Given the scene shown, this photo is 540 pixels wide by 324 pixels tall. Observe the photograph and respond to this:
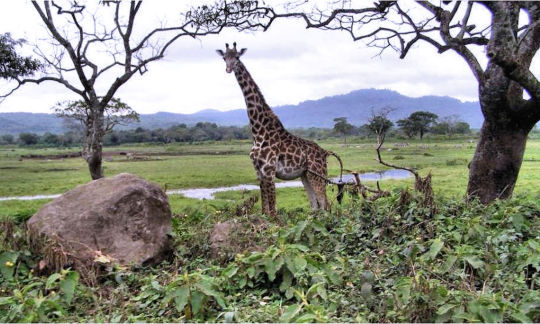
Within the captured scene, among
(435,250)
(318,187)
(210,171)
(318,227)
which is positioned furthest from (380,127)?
(210,171)

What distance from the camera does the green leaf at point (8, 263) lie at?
4285 mm

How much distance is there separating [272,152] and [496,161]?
3446 millimetres

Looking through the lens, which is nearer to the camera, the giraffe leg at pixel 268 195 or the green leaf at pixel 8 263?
the green leaf at pixel 8 263

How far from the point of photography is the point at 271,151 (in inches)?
292

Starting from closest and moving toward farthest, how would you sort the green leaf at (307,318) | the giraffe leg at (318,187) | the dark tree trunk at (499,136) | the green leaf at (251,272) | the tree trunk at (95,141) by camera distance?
1. the green leaf at (307,318)
2. the green leaf at (251,272)
3. the dark tree trunk at (499,136)
4. the giraffe leg at (318,187)
5. the tree trunk at (95,141)

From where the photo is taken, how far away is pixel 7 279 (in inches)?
170

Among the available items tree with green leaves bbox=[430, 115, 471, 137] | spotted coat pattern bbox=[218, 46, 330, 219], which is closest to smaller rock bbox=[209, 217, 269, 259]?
spotted coat pattern bbox=[218, 46, 330, 219]

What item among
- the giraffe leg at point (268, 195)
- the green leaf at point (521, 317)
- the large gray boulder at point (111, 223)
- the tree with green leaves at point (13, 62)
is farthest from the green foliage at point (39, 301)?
the tree with green leaves at point (13, 62)

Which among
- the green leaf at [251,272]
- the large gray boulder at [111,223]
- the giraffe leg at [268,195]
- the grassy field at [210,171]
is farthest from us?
the grassy field at [210,171]

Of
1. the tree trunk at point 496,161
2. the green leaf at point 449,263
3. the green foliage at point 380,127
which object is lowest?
the green leaf at point 449,263

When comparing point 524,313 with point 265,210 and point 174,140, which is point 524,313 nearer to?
point 265,210

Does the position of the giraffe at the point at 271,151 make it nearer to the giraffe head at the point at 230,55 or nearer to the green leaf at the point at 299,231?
the giraffe head at the point at 230,55

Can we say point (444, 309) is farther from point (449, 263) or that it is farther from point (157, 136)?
point (157, 136)

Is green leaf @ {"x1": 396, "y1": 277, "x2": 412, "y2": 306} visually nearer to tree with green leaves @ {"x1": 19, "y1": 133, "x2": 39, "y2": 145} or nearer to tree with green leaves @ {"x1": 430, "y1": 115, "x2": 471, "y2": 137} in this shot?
tree with green leaves @ {"x1": 430, "y1": 115, "x2": 471, "y2": 137}
